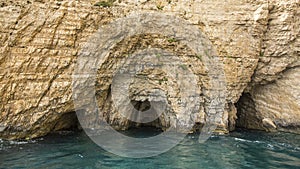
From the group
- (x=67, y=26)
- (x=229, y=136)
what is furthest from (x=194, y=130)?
(x=67, y=26)

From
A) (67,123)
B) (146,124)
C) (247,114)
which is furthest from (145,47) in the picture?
(247,114)

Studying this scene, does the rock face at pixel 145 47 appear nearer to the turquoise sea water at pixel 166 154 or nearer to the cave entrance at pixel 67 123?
the cave entrance at pixel 67 123

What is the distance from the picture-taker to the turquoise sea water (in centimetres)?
986

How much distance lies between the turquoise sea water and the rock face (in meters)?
1.18

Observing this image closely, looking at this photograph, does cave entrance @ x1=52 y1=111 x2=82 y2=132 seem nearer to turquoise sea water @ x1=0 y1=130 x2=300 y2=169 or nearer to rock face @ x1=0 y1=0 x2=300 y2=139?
rock face @ x1=0 y1=0 x2=300 y2=139

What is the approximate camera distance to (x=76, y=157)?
10469 mm

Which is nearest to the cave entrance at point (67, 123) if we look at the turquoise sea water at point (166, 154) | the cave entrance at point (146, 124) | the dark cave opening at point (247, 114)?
the turquoise sea water at point (166, 154)

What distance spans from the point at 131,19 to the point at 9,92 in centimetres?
599

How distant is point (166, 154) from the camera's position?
11289mm

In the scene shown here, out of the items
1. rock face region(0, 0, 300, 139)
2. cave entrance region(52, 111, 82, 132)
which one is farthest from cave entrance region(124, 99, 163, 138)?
cave entrance region(52, 111, 82, 132)

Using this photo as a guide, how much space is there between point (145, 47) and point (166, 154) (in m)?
5.48

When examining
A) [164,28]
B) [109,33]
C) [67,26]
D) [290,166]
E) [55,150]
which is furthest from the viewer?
[164,28]

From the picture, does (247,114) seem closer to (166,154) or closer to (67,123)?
(166,154)

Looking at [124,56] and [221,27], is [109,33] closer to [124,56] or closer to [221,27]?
[124,56]
